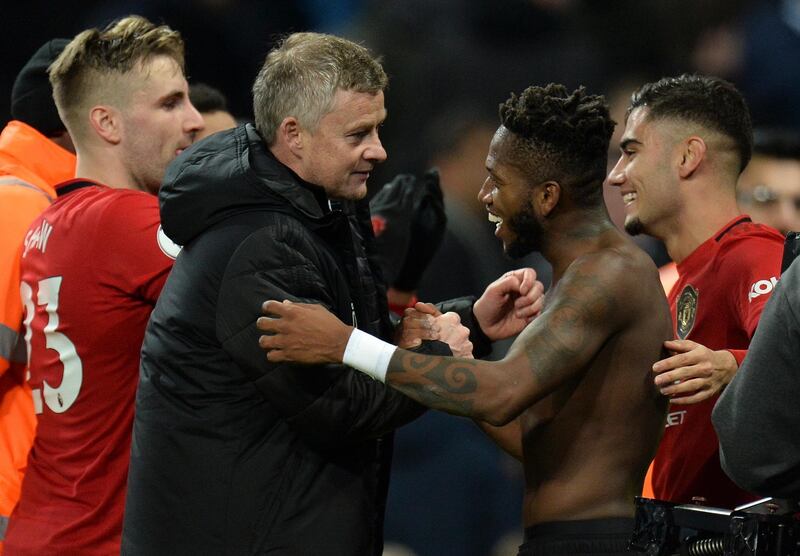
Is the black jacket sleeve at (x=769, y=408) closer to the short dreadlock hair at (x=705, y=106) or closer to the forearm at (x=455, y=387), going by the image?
the forearm at (x=455, y=387)

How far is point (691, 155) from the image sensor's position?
3.25 meters

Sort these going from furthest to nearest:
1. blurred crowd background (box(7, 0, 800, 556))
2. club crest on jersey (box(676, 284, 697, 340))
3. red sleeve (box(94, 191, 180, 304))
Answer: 1. blurred crowd background (box(7, 0, 800, 556))
2. club crest on jersey (box(676, 284, 697, 340))
3. red sleeve (box(94, 191, 180, 304))

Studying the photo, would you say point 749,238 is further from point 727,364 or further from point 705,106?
point 727,364

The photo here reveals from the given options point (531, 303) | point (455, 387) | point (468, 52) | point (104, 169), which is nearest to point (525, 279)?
point (531, 303)

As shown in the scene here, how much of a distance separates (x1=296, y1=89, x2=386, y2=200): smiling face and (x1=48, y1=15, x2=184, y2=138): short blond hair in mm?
954

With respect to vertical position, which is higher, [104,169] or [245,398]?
[104,169]

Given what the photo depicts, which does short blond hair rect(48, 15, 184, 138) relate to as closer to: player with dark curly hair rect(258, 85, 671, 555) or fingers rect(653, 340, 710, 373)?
player with dark curly hair rect(258, 85, 671, 555)

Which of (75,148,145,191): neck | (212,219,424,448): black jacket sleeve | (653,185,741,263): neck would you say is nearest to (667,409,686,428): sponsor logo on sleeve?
(653,185,741,263): neck

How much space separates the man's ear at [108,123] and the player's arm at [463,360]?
45.5 inches

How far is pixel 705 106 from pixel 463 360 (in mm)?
1285

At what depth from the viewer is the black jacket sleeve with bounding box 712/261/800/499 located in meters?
1.94

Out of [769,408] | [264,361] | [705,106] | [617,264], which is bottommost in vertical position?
[769,408]

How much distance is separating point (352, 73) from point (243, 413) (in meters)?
0.78

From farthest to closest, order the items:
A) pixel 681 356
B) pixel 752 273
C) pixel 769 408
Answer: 1. pixel 752 273
2. pixel 681 356
3. pixel 769 408
